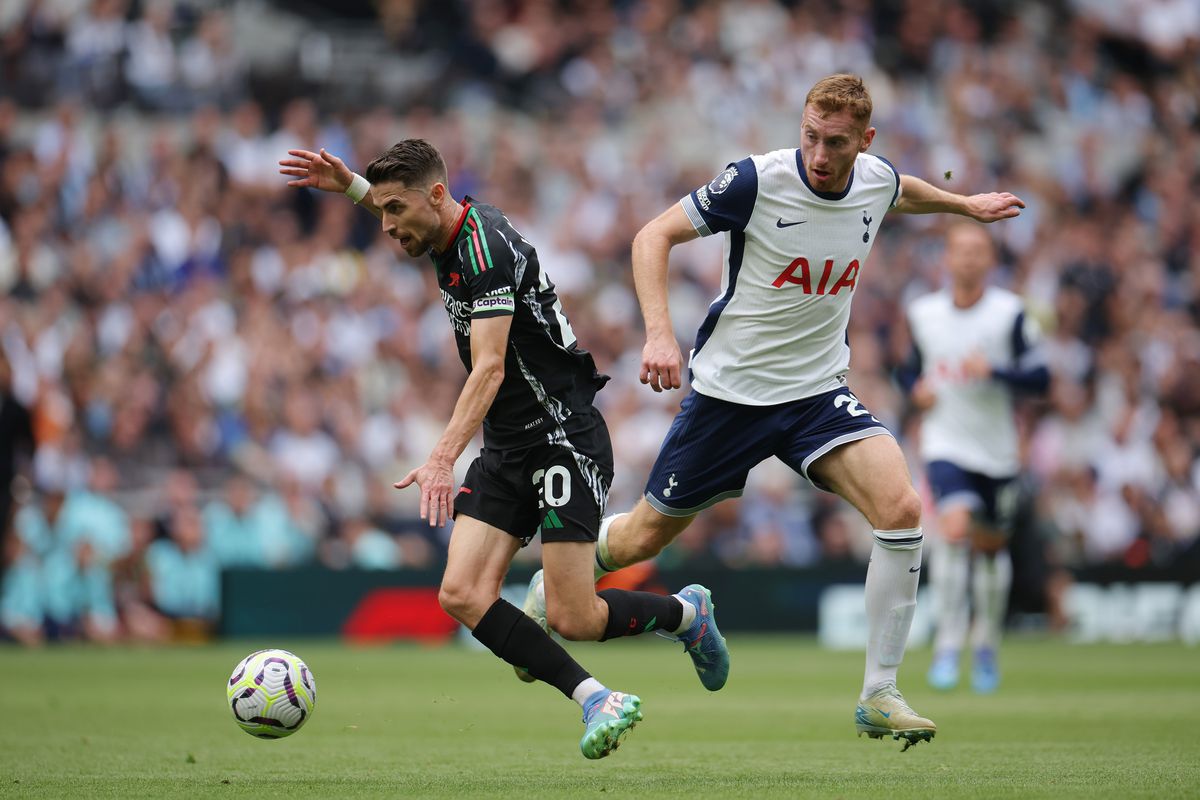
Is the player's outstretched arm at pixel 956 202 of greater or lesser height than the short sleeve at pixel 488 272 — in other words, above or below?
above

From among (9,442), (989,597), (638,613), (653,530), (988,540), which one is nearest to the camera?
(638,613)

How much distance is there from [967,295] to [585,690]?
5.90m

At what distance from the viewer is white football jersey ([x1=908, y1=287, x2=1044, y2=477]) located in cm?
1186

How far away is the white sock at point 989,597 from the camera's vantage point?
11570mm

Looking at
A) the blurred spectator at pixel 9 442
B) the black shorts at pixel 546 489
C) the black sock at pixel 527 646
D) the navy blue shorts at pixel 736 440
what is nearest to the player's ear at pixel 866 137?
the navy blue shorts at pixel 736 440

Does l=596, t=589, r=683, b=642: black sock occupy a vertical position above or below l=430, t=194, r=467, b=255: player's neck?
below

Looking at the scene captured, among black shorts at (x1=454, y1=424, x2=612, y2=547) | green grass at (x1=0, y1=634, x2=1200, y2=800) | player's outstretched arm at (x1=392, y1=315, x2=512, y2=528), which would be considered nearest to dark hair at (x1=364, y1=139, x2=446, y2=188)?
player's outstretched arm at (x1=392, y1=315, x2=512, y2=528)

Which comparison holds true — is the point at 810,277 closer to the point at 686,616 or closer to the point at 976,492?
the point at 686,616

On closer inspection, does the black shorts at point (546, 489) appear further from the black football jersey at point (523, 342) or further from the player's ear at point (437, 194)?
the player's ear at point (437, 194)

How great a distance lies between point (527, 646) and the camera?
715 centimetres

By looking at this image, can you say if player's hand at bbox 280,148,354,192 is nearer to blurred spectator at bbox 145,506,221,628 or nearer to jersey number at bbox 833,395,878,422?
jersey number at bbox 833,395,878,422

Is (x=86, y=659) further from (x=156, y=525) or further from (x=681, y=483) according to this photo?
(x=681, y=483)

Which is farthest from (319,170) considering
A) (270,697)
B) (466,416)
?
(270,697)

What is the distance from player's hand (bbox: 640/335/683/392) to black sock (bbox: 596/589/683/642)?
4.33ft
